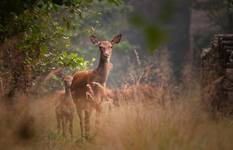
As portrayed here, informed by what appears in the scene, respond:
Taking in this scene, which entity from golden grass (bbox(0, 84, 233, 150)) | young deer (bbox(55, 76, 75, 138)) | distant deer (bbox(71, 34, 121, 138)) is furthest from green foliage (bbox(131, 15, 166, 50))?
young deer (bbox(55, 76, 75, 138))

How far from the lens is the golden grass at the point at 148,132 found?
7070 millimetres

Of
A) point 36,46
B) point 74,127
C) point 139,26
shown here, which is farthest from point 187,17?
point 139,26

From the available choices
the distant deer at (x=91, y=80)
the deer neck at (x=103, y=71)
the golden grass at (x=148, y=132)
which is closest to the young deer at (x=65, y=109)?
the distant deer at (x=91, y=80)

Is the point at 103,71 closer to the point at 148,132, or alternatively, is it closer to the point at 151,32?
the point at 148,132

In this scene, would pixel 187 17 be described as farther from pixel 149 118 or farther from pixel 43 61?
pixel 149 118

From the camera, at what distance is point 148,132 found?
23.8 ft

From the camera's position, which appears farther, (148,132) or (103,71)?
(103,71)

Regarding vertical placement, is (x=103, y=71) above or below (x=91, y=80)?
above

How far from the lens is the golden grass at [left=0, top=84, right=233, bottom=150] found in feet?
23.2

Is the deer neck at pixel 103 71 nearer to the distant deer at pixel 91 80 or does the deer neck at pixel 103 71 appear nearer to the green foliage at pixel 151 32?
the distant deer at pixel 91 80

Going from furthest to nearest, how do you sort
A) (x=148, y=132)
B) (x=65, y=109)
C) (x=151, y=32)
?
(x=65, y=109), (x=148, y=132), (x=151, y=32)

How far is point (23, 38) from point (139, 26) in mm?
7283

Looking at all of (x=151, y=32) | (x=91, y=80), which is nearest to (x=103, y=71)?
(x=91, y=80)

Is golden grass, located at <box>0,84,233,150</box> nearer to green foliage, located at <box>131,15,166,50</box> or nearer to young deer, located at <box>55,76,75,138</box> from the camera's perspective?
young deer, located at <box>55,76,75,138</box>
